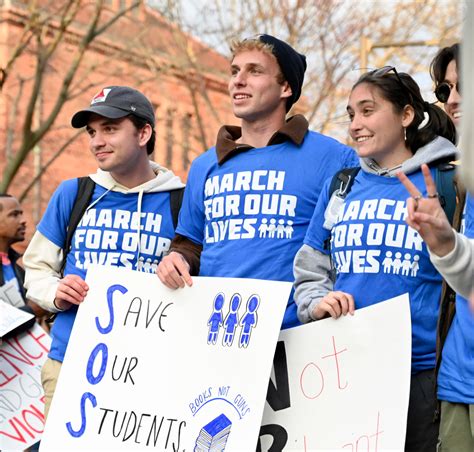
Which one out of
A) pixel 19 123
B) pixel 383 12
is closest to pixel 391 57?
pixel 383 12

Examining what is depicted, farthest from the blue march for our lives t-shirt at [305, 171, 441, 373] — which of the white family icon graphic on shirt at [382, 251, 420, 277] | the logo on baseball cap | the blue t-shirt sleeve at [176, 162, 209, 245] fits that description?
the logo on baseball cap

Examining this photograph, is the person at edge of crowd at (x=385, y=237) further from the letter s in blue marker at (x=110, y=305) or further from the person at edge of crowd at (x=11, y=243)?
the person at edge of crowd at (x=11, y=243)

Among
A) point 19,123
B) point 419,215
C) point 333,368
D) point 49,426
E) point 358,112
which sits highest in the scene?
point 19,123

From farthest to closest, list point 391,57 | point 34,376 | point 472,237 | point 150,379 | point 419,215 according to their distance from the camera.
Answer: point 391,57, point 34,376, point 150,379, point 472,237, point 419,215

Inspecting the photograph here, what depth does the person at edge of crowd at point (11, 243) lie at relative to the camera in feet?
25.3

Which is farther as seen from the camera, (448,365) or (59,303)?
(59,303)

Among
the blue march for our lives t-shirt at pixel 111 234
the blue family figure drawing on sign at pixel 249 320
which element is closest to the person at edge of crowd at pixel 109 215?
the blue march for our lives t-shirt at pixel 111 234

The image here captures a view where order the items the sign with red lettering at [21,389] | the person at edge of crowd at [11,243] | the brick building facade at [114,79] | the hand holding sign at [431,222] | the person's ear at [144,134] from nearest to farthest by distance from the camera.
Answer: the hand holding sign at [431,222]
the person's ear at [144,134]
the sign with red lettering at [21,389]
the person at edge of crowd at [11,243]
the brick building facade at [114,79]

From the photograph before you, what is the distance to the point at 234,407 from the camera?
13.9 ft

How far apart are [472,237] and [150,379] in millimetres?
1577

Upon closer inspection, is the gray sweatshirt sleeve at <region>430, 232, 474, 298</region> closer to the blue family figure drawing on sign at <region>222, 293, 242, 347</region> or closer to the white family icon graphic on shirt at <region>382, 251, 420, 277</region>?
the white family icon graphic on shirt at <region>382, 251, 420, 277</region>

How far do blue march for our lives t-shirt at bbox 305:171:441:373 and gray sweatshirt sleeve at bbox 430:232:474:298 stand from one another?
56 cm

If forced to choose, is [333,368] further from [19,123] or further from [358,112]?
[19,123]

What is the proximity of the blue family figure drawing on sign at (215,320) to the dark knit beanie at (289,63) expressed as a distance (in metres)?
1.10
